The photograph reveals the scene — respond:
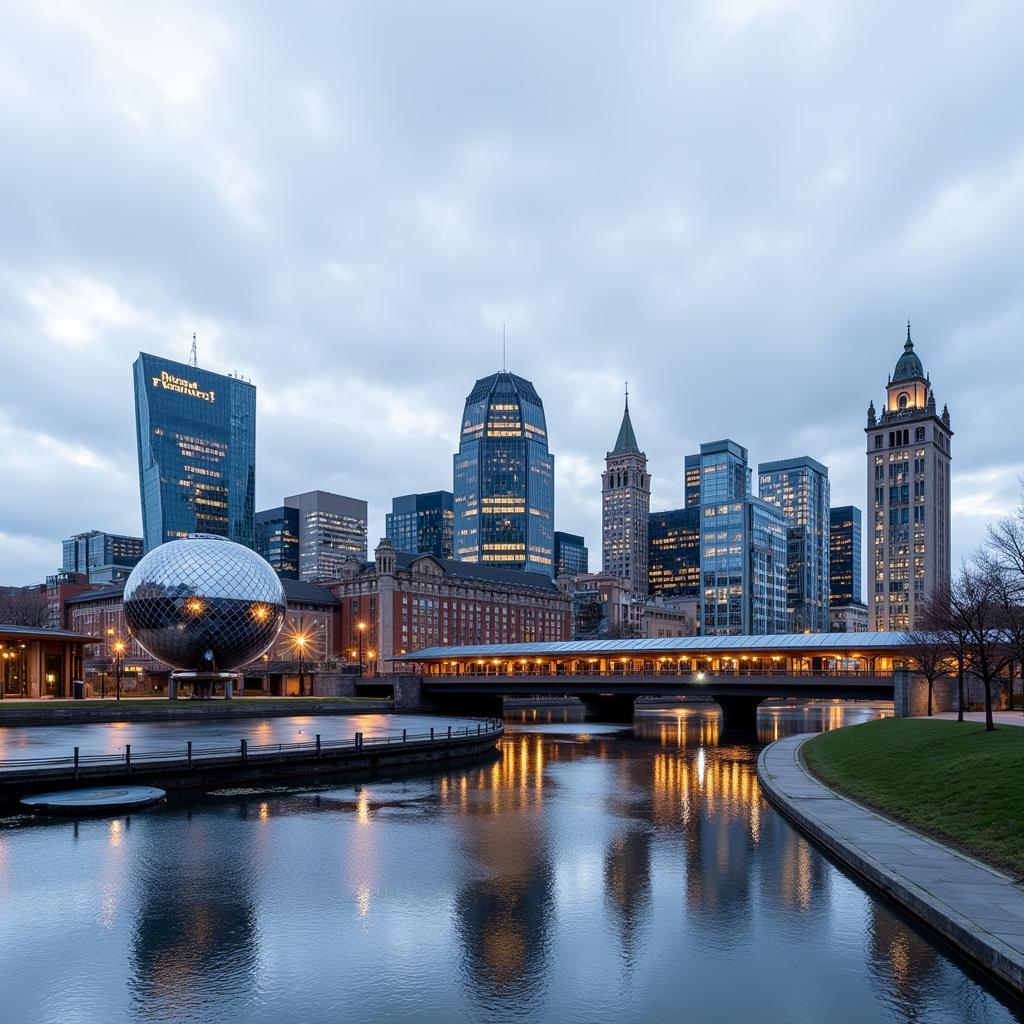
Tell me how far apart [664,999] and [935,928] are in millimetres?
7250

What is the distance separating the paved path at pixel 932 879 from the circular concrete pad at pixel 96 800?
30.1 m

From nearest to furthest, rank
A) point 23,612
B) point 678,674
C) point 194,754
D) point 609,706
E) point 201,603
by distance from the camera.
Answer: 1. point 194,754
2. point 201,603
3. point 678,674
4. point 609,706
5. point 23,612

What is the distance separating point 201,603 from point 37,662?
1107 inches

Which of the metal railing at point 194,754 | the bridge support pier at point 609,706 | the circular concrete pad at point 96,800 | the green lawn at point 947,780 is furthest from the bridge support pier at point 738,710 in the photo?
the circular concrete pad at point 96,800

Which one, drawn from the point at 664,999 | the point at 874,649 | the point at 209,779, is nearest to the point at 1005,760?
the point at 664,999

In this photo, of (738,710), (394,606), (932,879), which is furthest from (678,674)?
(394,606)

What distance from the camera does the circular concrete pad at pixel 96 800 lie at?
126 ft

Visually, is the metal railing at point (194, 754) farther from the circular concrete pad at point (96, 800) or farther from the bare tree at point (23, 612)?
the bare tree at point (23, 612)

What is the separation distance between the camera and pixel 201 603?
95562mm

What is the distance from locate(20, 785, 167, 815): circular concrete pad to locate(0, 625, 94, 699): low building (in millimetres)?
68803

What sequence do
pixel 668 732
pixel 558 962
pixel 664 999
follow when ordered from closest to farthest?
pixel 664 999, pixel 558 962, pixel 668 732

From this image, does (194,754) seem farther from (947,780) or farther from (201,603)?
(201,603)

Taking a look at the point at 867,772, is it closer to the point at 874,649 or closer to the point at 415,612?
the point at 874,649

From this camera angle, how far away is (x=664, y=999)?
18.1m
